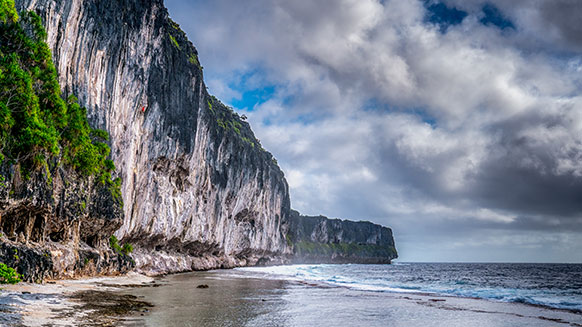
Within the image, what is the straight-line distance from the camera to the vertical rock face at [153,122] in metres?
24.9

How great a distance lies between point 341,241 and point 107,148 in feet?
460

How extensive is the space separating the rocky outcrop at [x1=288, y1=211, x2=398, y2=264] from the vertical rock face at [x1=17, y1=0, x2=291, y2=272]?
7892 centimetres

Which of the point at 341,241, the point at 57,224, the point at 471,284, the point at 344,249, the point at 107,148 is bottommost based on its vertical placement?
the point at 471,284

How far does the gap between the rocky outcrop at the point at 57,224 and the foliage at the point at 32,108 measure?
767 millimetres

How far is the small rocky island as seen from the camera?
1661 cm

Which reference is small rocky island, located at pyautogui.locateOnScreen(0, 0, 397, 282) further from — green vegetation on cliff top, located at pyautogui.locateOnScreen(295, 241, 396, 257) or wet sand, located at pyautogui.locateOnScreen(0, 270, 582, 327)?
green vegetation on cliff top, located at pyautogui.locateOnScreen(295, 241, 396, 257)

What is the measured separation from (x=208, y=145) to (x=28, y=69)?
33.1 metres

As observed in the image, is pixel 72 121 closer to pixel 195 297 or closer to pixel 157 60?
pixel 195 297

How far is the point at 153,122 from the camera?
116 ft

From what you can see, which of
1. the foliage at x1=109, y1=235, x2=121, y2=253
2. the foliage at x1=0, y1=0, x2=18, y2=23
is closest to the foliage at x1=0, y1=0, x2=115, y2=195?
the foliage at x1=0, y1=0, x2=18, y2=23

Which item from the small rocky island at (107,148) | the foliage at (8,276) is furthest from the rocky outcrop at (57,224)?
the foliage at (8,276)

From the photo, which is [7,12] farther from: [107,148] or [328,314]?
[328,314]

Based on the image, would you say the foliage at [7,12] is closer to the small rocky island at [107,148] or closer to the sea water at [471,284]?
the small rocky island at [107,148]

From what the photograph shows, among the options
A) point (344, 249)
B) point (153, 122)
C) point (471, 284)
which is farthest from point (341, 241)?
point (153, 122)
